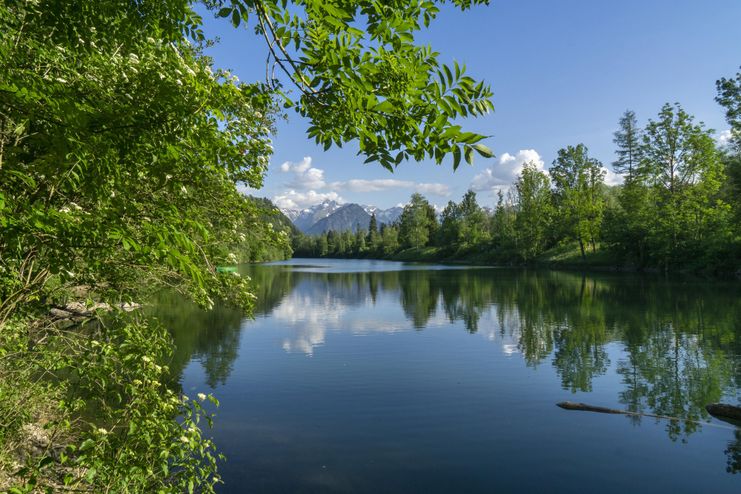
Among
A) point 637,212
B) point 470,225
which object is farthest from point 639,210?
point 470,225

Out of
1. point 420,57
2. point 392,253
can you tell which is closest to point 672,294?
point 420,57

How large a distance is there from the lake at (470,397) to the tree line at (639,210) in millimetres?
24857

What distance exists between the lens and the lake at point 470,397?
9289mm

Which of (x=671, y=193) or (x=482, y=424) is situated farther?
(x=671, y=193)

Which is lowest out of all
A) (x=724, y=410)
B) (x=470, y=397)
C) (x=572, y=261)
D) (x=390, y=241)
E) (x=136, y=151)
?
(x=470, y=397)

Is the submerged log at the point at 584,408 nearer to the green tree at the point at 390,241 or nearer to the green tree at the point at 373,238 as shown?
the green tree at the point at 390,241

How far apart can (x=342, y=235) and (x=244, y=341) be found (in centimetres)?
17053

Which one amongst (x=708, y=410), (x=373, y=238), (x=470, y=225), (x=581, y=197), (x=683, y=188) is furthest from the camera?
Answer: (x=373, y=238)

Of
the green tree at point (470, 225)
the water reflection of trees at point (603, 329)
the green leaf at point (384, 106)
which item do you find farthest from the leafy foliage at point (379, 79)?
the green tree at point (470, 225)

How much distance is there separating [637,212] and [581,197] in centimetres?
1284

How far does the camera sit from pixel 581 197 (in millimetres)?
75562

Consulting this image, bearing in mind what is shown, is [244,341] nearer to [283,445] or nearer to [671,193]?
[283,445]

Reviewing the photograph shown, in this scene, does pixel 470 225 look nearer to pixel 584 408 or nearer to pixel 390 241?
pixel 390 241

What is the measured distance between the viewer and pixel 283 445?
34.8 ft
